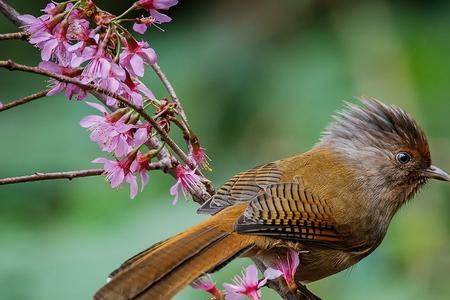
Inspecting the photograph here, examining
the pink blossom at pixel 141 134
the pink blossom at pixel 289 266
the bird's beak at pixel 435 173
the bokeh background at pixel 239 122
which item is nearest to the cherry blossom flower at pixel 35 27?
the pink blossom at pixel 141 134

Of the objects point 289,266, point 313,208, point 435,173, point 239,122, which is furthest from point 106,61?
point 239,122

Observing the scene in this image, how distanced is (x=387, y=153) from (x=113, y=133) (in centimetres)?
169

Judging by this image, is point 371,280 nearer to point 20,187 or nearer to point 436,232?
point 436,232

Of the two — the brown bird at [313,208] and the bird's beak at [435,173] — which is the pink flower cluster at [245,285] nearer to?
the brown bird at [313,208]

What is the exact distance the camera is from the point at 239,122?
7062mm

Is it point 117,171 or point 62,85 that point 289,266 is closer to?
point 117,171

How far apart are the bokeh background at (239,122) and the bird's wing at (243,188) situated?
763 mm

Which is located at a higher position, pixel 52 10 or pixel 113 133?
pixel 52 10

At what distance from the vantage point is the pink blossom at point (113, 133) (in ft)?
11.4

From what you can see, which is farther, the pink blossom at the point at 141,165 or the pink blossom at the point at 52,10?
the pink blossom at the point at 141,165

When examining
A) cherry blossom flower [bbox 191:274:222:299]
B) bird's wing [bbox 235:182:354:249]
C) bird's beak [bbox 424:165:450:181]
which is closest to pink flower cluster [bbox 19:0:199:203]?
cherry blossom flower [bbox 191:274:222:299]

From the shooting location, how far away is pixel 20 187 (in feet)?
20.7

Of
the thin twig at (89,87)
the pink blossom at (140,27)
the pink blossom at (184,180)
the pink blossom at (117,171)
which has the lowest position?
the pink blossom at (184,180)

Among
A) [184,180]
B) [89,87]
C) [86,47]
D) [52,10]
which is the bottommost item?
[184,180]
